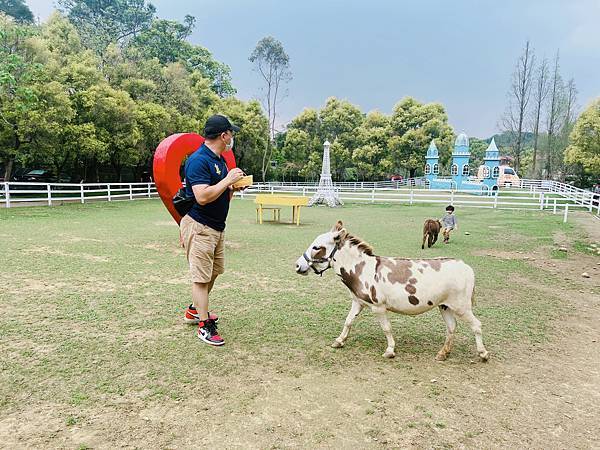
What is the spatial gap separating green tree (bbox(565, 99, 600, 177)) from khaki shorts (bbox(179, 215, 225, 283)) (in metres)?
27.5

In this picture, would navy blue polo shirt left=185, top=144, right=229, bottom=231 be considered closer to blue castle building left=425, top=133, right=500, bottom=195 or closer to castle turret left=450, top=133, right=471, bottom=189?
blue castle building left=425, top=133, right=500, bottom=195

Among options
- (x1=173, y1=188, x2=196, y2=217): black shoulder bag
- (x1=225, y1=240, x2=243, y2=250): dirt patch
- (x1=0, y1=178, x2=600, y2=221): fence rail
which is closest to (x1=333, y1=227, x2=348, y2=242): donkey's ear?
(x1=173, y1=188, x2=196, y2=217): black shoulder bag

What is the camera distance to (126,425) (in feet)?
8.25

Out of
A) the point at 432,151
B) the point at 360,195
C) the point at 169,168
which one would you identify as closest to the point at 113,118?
the point at 360,195

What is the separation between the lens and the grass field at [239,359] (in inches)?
98.6

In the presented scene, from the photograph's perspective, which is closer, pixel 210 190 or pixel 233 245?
pixel 210 190

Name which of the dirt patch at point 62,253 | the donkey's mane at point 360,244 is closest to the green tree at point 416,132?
the dirt patch at point 62,253

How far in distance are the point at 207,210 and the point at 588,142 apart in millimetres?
28377

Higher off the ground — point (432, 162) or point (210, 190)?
point (432, 162)

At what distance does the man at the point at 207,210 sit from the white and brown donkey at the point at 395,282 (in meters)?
0.84

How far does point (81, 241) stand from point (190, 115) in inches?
756

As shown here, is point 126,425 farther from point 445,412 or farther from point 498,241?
point 498,241

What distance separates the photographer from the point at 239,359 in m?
3.47

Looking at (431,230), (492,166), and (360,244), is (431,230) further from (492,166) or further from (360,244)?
(492,166)
